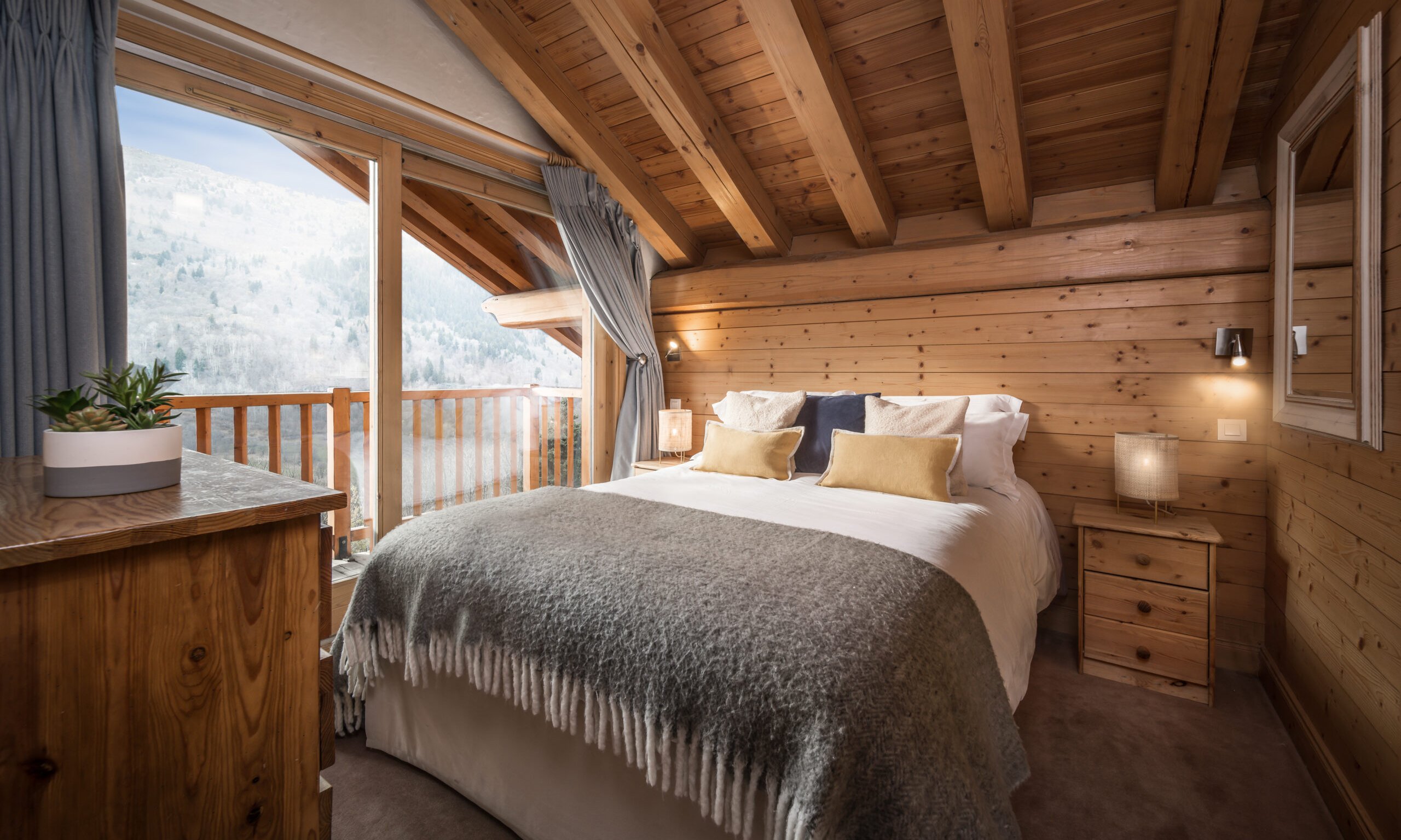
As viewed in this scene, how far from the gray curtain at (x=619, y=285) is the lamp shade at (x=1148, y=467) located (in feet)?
8.52

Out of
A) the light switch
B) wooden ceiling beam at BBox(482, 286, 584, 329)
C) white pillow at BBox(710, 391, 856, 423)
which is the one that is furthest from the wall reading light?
wooden ceiling beam at BBox(482, 286, 584, 329)

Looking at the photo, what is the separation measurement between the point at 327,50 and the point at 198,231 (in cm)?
94

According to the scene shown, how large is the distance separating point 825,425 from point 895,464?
61 centimetres

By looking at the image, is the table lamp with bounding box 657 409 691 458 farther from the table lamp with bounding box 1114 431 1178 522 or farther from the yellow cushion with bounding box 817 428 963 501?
the table lamp with bounding box 1114 431 1178 522

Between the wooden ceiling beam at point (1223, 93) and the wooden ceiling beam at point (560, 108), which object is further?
the wooden ceiling beam at point (560, 108)

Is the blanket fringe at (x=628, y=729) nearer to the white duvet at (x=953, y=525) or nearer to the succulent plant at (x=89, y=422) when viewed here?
the white duvet at (x=953, y=525)

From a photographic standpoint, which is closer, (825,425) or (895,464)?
A: (895,464)

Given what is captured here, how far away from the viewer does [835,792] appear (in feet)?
3.17

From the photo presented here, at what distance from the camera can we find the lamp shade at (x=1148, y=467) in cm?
239

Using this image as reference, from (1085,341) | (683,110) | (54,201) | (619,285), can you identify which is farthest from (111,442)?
(1085,341)

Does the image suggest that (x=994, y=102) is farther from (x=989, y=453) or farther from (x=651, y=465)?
(x=651, y=465)

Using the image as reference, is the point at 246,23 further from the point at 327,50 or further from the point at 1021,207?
the point at 1021,207

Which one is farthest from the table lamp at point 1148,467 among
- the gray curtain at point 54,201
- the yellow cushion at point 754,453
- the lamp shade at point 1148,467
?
the gray curtain at point 54,201

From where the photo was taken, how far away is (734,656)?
113 cm
